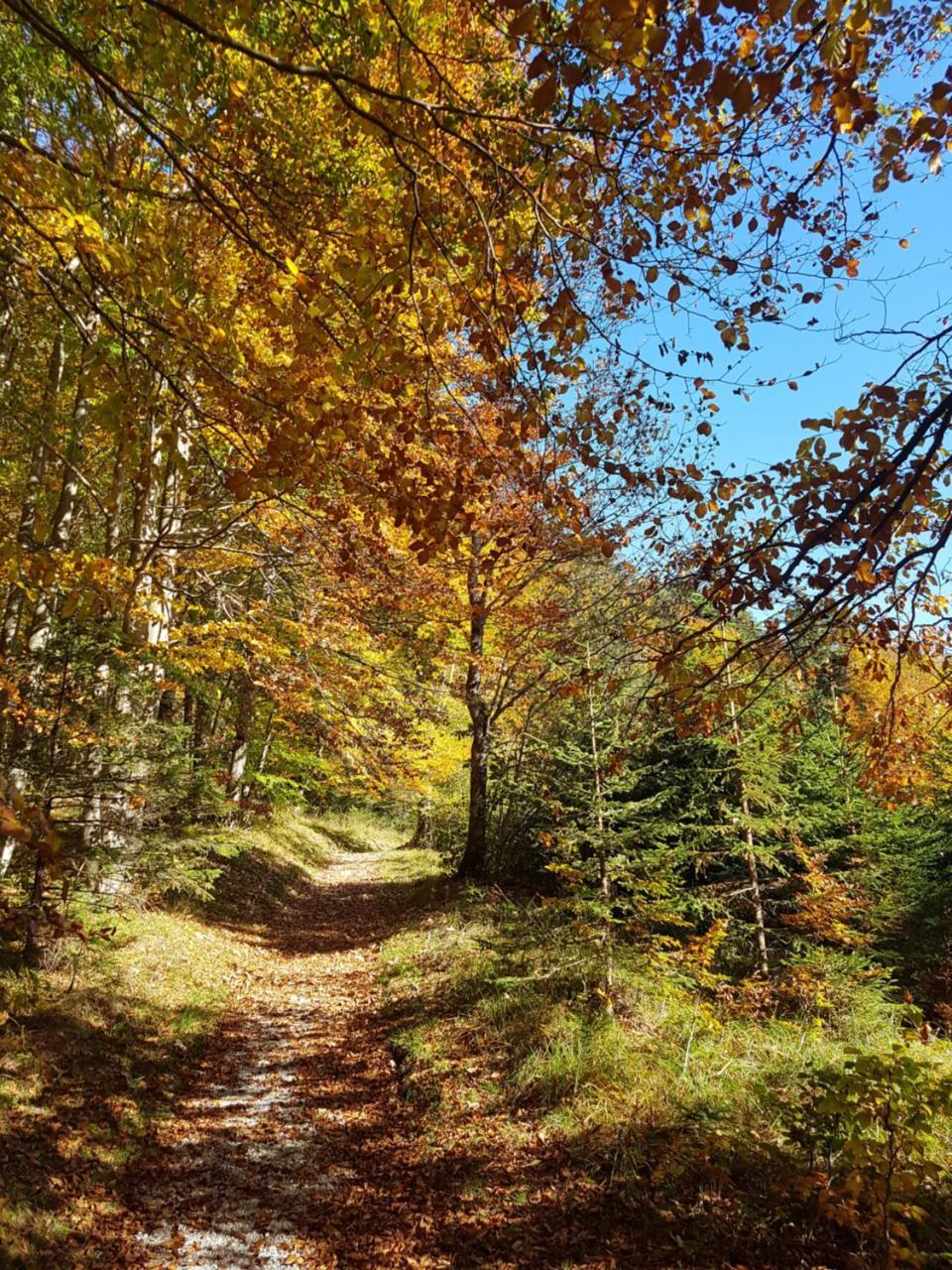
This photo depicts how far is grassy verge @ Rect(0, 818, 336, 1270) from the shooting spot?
4301 millimetres

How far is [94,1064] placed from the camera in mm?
5969

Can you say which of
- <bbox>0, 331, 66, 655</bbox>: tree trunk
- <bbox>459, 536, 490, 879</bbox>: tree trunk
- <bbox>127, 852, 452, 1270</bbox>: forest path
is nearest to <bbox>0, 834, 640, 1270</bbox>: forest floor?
<bbox>127, 852, 452, 1270</bbox>: forest path

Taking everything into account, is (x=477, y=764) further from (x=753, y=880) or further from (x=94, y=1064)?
(x=94, y=1064)

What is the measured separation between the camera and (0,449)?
11.2 meters

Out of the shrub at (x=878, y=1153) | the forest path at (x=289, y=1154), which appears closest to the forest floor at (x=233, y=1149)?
the forest path at (x=289, y=1154)

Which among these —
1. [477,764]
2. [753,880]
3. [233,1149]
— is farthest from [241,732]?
[753,880]

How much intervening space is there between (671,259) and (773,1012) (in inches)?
297

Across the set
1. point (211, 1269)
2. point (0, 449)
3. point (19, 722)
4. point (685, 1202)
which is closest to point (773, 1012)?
point (685, 1202)

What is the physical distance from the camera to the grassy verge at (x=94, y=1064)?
4.30 m

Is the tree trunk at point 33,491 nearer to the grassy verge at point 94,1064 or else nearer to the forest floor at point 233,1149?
the grassy verge at point 94,1064

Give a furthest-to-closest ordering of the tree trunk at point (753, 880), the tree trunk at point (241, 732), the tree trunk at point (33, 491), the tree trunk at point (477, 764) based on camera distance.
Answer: the tree trunk at point (241, 732)
the tree trunk at point (477, 764)
the tree trunk at point (33, 491)
the tree trunk at point (753, 880)

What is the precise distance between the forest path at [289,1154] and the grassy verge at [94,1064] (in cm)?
25

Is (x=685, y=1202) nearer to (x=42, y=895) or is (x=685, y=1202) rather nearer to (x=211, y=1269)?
(x=211, y=1269)

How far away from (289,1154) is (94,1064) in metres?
1.94
